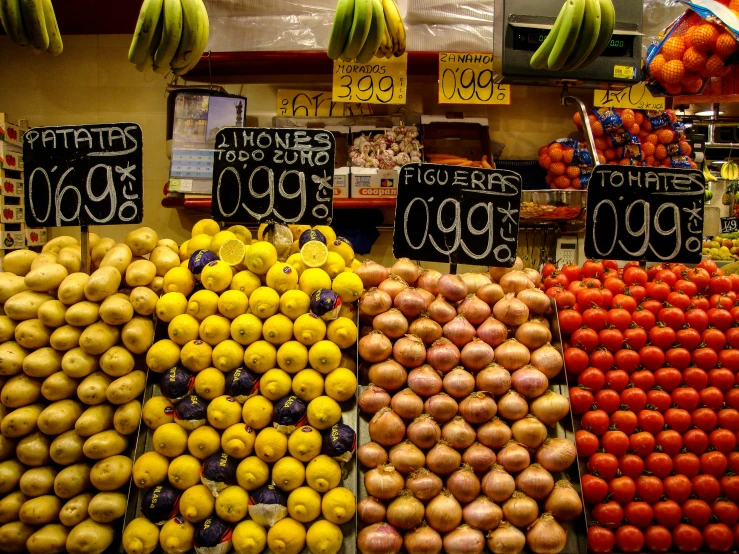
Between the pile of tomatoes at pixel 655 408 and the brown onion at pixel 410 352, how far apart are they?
1.99 feet

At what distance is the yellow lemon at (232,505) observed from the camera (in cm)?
175

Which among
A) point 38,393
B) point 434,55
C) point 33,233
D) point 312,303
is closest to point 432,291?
point 312,303

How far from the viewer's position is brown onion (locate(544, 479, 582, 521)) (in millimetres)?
1817

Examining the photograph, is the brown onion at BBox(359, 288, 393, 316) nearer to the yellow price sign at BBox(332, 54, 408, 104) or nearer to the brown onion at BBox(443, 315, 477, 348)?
the brown onion at BBox(443, 315, 477, 348)

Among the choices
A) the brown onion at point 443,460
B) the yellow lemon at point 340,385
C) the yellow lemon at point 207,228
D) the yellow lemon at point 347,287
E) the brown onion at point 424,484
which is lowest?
the brown onion at point 424,484

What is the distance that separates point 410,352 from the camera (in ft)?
6.61

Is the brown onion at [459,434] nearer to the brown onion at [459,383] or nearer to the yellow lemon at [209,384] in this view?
the brown onion at [459,383]

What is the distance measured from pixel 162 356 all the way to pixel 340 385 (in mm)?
646

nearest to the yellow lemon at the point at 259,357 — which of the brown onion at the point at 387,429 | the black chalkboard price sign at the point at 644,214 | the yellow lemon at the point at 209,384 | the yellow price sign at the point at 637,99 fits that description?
the yellow lemon at the point at 209,384

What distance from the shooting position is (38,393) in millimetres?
1968

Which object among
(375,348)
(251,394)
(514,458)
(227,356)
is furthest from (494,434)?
(227,356)

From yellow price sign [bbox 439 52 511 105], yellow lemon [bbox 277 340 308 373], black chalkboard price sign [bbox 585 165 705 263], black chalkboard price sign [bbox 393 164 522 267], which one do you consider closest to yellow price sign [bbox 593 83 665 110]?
yellow price sign [bbox 439 52 511 105]

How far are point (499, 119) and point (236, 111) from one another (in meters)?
2.23

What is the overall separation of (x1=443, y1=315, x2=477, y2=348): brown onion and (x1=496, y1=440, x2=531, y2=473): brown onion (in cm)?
42
